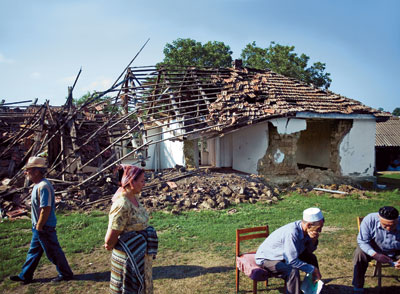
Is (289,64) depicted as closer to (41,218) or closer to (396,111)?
(41,218)

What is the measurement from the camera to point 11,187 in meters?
8.90

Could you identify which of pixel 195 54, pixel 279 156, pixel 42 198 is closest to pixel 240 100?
pixel 279 156

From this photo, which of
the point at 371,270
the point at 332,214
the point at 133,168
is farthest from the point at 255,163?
the point at 133,168

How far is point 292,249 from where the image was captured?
3.14m

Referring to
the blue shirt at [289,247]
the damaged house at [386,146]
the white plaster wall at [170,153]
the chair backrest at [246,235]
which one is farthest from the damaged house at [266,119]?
the damaged house at [386,146]

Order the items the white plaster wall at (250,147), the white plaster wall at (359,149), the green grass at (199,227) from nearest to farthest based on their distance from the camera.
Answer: the green grass at (199,227), the white plaster wall at (250,147), the white plaster wall at (359,149)

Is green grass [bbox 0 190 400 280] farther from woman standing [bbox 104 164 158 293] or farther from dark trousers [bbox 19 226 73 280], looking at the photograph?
woman standing [bbox 104 164 158 293]

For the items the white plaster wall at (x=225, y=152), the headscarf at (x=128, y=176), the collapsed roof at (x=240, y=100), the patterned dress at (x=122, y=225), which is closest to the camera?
the patterned dress at (x=122, y=225)

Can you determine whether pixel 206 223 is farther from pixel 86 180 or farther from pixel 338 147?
pixel 338 147

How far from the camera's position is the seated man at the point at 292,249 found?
3121 millimetres

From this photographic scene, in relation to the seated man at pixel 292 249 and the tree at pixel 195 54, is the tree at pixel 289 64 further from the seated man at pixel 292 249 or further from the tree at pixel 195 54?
the seated man at pixel 292 249

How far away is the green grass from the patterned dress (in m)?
2.73

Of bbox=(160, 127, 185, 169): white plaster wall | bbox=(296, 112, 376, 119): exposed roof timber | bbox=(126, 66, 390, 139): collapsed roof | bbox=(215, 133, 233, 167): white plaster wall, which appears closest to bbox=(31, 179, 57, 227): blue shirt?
bbox=(126, 66, 390, 139): collapsed roof

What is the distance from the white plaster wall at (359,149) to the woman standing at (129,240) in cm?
1135
